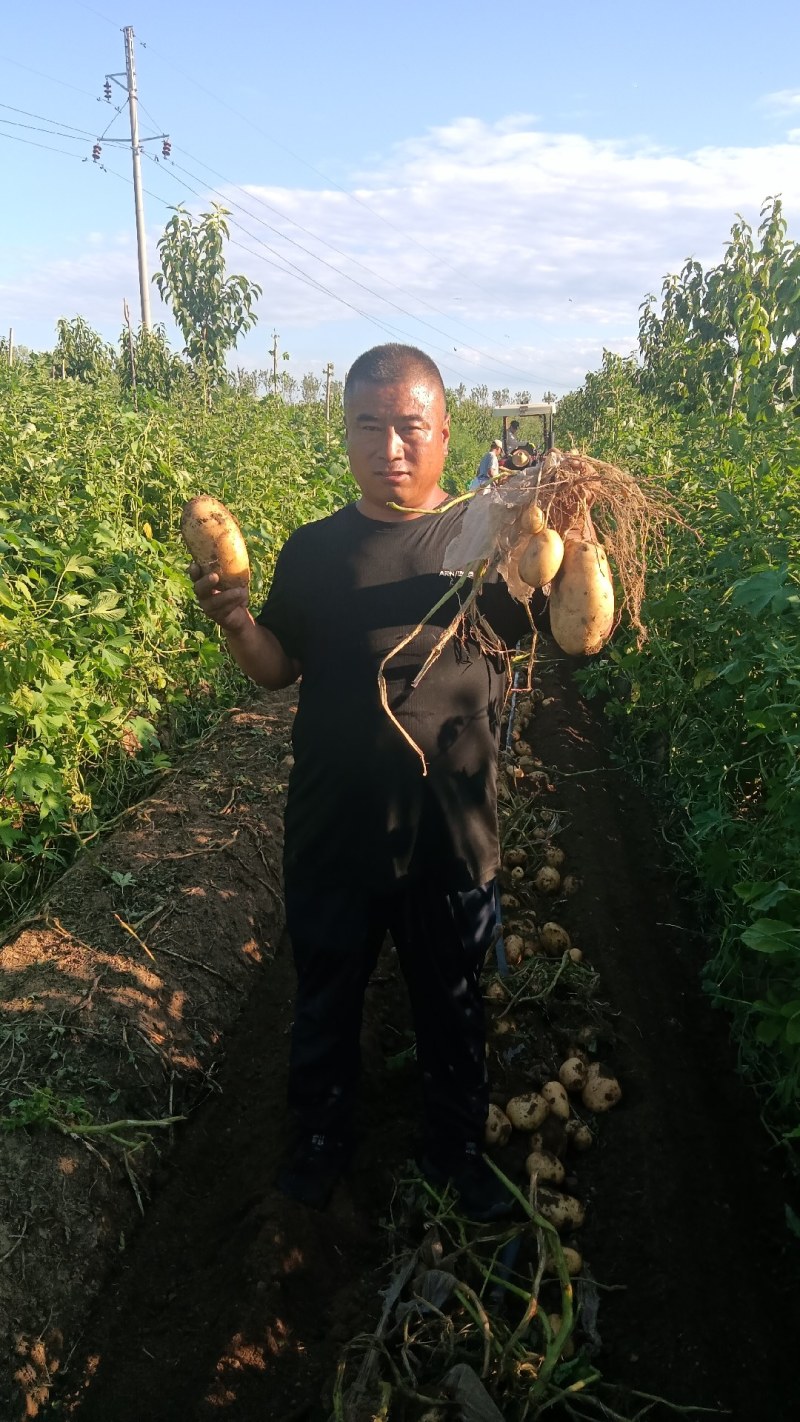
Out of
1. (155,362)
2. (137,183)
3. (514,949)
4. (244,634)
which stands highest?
(137,183)

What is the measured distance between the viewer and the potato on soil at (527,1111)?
8.21ft

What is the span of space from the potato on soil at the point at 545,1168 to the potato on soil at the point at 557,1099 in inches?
6.9

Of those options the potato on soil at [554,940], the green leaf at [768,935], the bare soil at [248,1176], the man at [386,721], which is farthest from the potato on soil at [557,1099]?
the green leaf at [768,935]

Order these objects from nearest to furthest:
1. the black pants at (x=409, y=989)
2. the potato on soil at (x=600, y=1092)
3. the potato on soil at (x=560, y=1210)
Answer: the black pants at (x=409, y=989)
the potato on soil at (x=560, y=1210)
the potato on soil at (x=600, y=1092)

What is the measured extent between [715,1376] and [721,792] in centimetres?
160

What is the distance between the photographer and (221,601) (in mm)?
1893

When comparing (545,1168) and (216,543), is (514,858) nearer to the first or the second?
(545,1168)

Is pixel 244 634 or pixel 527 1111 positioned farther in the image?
pixel 527 1111

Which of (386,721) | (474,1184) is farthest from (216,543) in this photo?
(474,1184)

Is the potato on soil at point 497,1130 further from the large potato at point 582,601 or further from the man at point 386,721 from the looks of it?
the large potato at point 582,601

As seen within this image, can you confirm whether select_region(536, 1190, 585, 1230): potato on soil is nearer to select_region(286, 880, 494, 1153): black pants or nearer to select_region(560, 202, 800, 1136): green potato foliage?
select_region(286, 880, 494, 1153): black pants

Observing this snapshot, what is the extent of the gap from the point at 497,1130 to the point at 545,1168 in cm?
17

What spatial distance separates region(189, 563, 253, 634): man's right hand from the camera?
74.2 inches

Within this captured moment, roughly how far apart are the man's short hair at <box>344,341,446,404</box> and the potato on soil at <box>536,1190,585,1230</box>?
1966 millimetres
